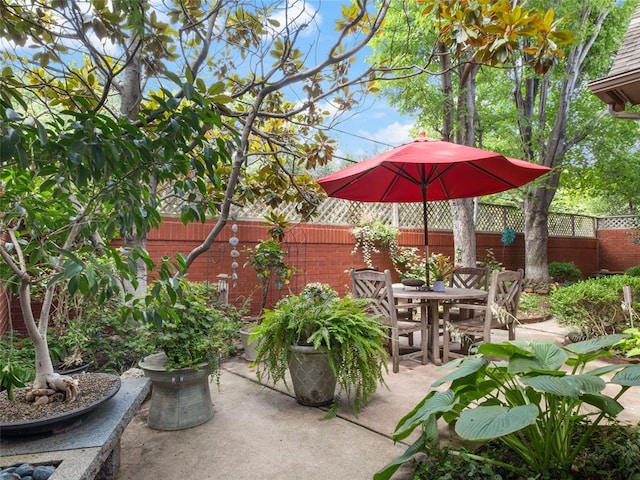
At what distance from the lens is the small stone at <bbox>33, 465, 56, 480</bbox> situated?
4.76ft

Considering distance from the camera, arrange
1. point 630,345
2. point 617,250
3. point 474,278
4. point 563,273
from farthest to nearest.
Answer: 1. point 617,250
2. point 563,273
3. point 474,278
4. point 630,345

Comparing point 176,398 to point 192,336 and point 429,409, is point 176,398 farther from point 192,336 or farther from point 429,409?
point 429,409

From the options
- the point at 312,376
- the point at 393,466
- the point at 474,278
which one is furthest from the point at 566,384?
the point at 474,278

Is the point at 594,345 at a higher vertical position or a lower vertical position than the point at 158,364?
higher

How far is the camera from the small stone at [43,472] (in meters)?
1.45

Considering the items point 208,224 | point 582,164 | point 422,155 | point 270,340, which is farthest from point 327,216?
point 582,164

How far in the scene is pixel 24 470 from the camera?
147 cm

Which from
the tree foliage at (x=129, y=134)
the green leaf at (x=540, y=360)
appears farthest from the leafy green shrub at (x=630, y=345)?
the tree foliage at (x=129, y=134)

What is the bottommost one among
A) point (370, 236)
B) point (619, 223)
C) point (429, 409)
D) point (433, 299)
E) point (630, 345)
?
point (630, 345)

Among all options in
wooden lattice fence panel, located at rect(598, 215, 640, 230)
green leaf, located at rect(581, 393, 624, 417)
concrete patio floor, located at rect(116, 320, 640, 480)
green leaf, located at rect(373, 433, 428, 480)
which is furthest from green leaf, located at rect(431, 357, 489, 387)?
wooden lattice fence panel, located at rect(598, 215, 640, 230)

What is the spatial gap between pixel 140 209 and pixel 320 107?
123 inches

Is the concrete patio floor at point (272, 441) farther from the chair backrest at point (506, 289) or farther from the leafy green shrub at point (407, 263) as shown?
the leafy green shrub at point (407, 263)

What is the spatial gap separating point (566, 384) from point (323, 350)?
1.51 m

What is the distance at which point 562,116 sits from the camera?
28.1 ft
